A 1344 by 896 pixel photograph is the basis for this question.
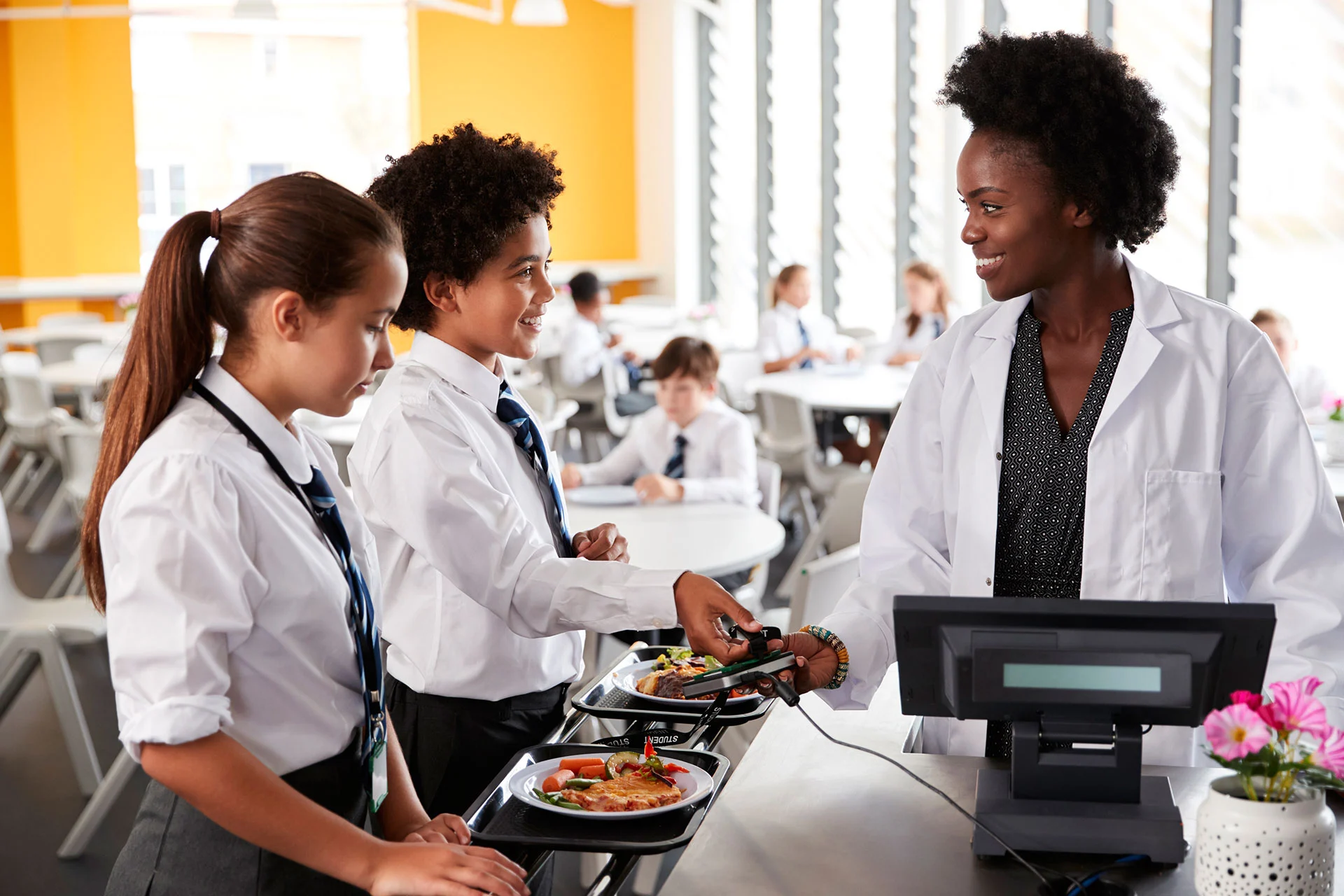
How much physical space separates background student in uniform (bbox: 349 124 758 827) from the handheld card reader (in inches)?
1.2

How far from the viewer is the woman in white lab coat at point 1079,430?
1716 mm

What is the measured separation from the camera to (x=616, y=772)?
159 cm

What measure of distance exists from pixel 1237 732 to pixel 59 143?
1222 cm

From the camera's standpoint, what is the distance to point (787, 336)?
8711mm

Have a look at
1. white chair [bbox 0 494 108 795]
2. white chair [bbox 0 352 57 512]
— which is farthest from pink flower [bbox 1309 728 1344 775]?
white chair [bbox 0 352 57 512]

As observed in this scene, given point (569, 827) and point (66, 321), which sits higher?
point (66, 321)

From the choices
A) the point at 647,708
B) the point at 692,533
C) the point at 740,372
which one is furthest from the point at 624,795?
the point at 740,372

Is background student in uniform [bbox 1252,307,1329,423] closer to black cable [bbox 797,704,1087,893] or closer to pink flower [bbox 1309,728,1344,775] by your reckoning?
black cable [bbox 797,704,1087,893]

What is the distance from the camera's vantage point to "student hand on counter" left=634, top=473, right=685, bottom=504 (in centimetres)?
394

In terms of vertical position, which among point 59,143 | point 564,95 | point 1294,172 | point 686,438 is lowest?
point 686,438

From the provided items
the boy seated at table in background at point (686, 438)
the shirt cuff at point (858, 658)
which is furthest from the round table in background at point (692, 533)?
the shirt cuff at point (858, 658)

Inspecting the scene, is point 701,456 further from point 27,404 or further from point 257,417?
point 27,404

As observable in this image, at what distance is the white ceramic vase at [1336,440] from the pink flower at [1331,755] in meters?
3.40

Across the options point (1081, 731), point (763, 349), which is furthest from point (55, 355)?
point (1081, 731)
